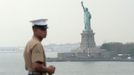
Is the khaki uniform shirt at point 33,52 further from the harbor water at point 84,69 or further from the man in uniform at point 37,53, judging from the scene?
the harbor water at point 84,69

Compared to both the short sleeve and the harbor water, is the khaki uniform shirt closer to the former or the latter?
the short sleeve

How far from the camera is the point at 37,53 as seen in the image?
3350 mm

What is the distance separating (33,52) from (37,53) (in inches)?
1.0

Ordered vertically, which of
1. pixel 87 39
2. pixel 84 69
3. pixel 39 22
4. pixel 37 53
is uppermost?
pixel 39 22

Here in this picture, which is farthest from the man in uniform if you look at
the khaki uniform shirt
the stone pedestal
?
the stone pedestal

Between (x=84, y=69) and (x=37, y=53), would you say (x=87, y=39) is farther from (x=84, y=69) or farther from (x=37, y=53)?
(x=37, y=53)

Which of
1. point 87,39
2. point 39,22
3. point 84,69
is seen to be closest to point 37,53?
point 39,22

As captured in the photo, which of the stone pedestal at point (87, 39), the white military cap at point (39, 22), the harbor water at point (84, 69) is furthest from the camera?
the stone pedestal at point (87, 39)

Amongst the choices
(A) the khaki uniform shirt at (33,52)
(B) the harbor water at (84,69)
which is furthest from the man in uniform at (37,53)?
(B) the harbor water at (84,69)

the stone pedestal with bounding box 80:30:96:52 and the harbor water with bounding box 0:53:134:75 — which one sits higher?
the stone pedestal with bounding box 80:30:96:52

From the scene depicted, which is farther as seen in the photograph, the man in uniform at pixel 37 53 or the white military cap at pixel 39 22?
the white military cap at pixel 39 22

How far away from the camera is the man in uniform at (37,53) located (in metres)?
3.34

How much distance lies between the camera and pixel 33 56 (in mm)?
3342

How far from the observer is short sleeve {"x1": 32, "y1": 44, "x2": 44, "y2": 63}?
10.9 feet
